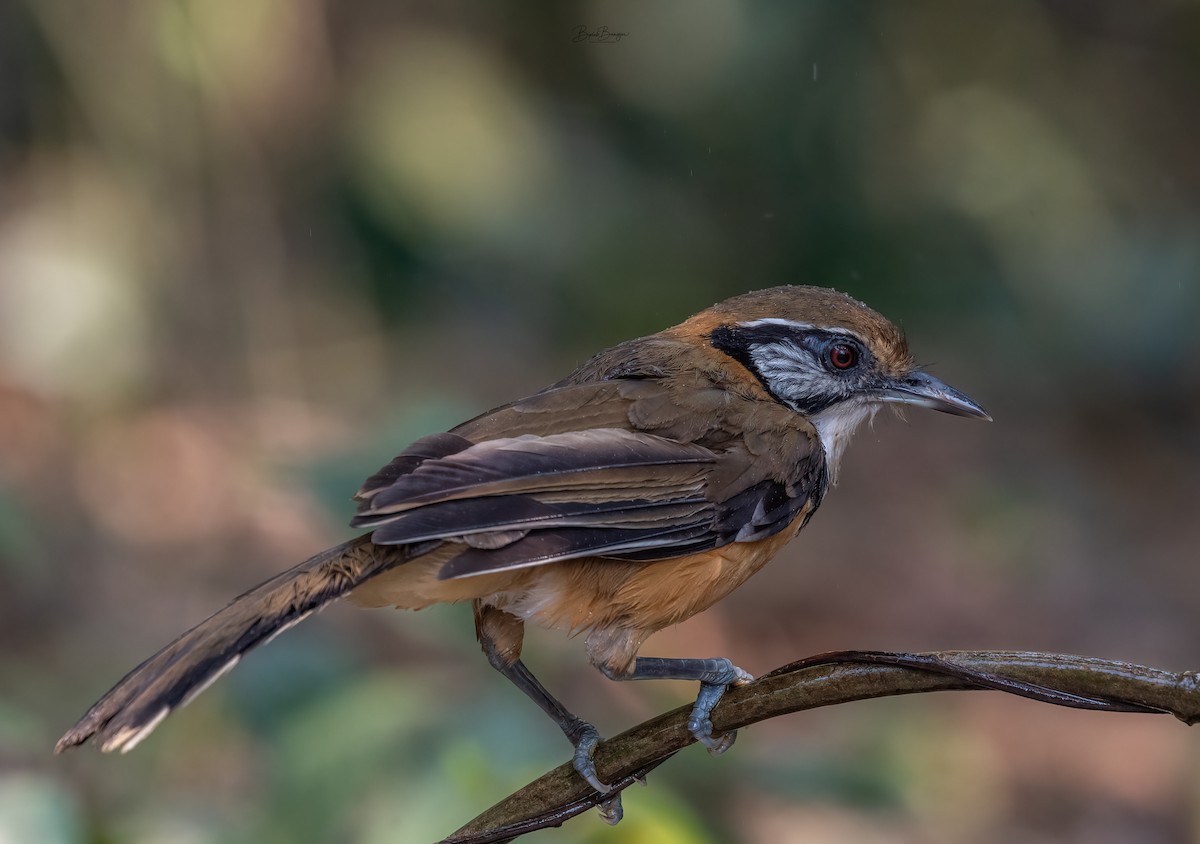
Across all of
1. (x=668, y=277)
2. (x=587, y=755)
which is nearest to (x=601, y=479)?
(x=587, y=755)

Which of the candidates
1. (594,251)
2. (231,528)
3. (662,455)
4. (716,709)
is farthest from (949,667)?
(231,528)

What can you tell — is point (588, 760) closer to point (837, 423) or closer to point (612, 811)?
point (612, 811)

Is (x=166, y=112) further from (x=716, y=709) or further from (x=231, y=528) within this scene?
(x=716, y=709)

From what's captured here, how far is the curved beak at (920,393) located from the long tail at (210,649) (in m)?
1.64

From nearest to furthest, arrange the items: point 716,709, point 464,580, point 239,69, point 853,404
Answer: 1. point 716,709
2. point 464,580
3. point 853,404
4. point 239,69

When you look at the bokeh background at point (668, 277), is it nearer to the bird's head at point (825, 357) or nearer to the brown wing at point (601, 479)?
the bird's head at point (825, 357)

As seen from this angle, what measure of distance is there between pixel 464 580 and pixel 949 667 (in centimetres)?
115

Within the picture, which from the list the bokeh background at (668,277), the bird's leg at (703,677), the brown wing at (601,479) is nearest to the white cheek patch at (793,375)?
the brown wing at (601,479)

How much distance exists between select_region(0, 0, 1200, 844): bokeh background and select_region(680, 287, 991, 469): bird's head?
2.39 m

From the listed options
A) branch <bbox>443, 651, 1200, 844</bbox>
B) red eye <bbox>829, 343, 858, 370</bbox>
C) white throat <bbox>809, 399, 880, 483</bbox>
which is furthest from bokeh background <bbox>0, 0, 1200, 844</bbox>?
branch <bbox>443, 651, 1200, 844</bbox>

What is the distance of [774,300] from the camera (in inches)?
146

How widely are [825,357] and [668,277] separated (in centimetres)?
477

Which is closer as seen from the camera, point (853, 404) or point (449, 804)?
point (449, 804)
